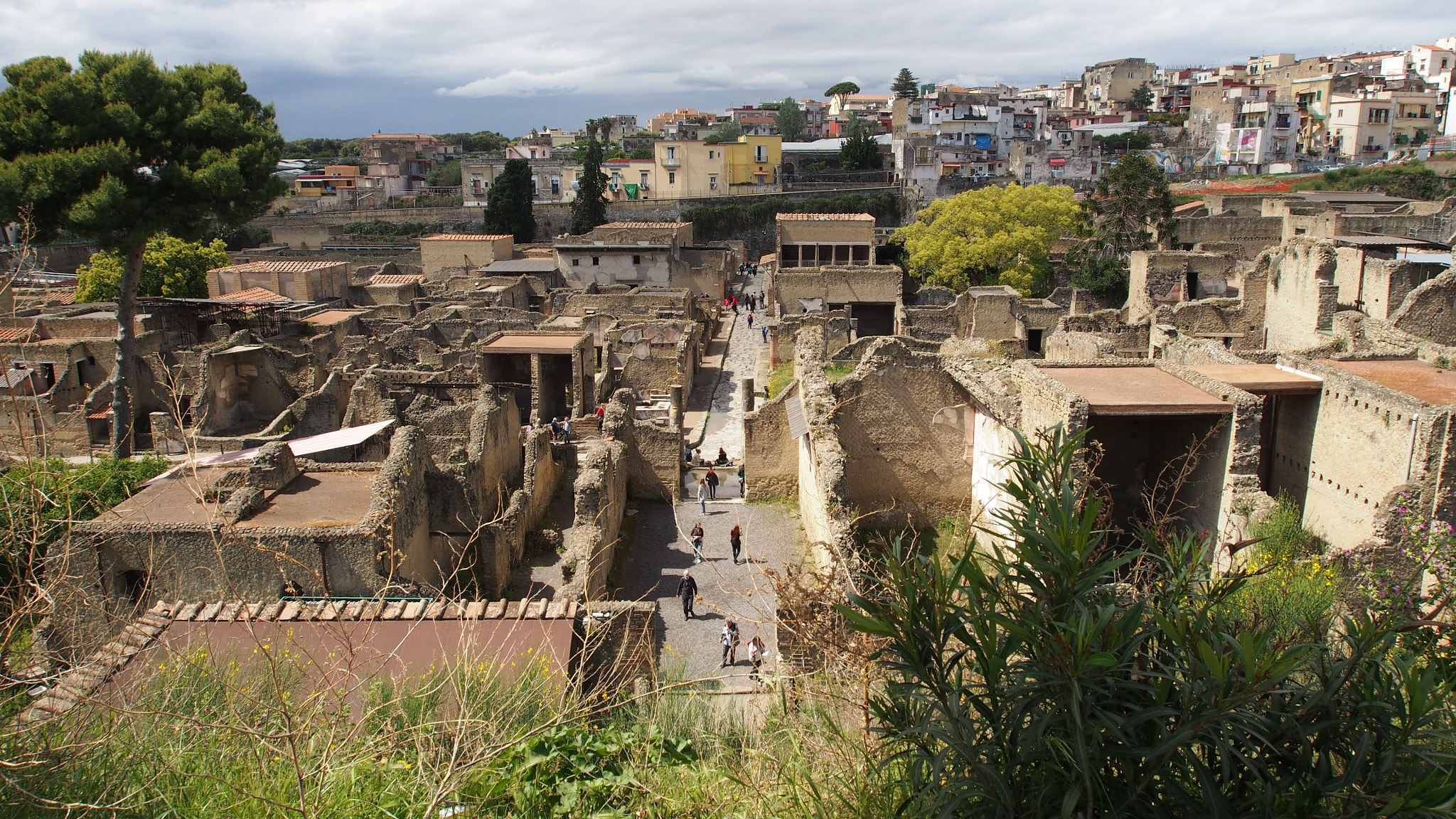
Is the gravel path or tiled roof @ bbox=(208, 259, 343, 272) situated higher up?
tiled roof @ bbox=(208, 259, 343, 272)

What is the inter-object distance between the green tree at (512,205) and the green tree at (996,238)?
30.4 metres

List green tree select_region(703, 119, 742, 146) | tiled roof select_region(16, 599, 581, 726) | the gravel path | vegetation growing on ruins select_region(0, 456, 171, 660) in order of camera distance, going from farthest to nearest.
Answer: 1. green tree select_region(703, 119, 742, 146)
2. the gravel path
3. tiled roof select_region(16, 599, 581, 726)
4. vegetation growing on ruins select_region(0, 456, 171, 660)

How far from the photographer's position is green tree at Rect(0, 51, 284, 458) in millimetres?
18797

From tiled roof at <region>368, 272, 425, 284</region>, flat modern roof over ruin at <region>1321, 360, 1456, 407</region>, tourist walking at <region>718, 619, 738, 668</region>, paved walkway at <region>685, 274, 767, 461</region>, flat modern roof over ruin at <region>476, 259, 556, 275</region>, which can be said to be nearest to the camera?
tourist walking at <region>718, 619, 738, 668</region>

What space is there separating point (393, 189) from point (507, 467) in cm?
7088

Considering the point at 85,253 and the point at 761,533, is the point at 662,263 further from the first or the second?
the point at 85,253

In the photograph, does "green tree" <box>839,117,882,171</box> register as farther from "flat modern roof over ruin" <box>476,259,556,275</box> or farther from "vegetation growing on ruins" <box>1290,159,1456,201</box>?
"flat modern roof over ruin" <box>476,259,556,275</box>

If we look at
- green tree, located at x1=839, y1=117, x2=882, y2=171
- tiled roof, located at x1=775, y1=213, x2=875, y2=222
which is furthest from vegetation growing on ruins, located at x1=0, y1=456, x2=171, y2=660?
green tree, located at x1=839, y1=117, x2=882, y2=171

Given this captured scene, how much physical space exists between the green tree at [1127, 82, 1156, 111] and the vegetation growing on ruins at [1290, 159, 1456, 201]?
4964 cm

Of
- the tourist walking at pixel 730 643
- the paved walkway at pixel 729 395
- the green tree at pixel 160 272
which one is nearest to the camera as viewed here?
the tourist walking at pixel 730 643

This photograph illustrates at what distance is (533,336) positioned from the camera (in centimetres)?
2467

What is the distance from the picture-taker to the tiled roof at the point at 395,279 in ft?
134

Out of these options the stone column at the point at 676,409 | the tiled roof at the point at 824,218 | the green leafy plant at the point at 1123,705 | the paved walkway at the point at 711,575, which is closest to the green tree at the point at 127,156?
the stone column at the point at 676,409

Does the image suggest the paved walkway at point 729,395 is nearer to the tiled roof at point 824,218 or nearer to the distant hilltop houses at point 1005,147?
the tiled roof at point 824,218
